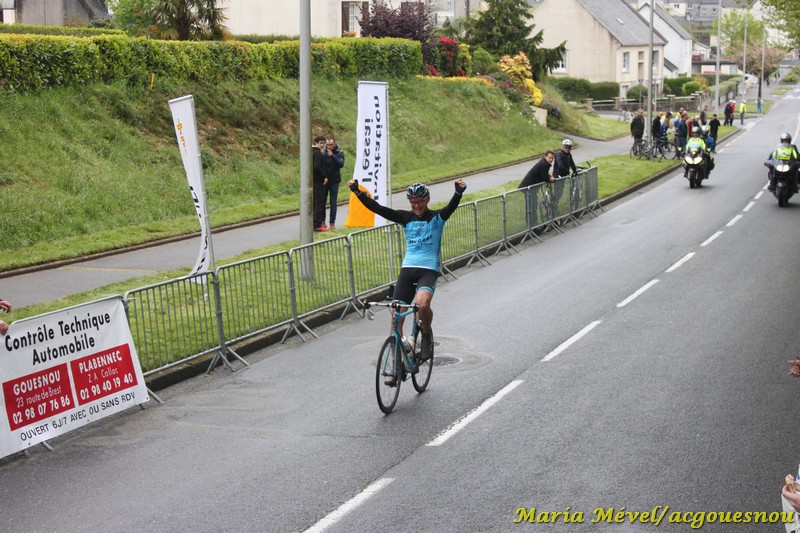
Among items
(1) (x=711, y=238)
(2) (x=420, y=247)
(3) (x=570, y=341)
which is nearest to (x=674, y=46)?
(1) (x=711, y=238)

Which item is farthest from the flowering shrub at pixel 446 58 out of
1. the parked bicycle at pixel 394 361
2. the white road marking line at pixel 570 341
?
the parked bicycle at pixel 394 361

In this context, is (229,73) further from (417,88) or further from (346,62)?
(417,88)

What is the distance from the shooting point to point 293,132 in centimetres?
3086

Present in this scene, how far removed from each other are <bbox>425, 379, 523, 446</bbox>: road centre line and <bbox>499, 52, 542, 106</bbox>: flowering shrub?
125 feet

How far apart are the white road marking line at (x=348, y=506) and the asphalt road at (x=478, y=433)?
0.02 meters

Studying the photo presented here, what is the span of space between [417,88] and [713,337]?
2912 centimetres

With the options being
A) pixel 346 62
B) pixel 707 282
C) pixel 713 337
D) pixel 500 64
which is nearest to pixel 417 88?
pixel 346 62

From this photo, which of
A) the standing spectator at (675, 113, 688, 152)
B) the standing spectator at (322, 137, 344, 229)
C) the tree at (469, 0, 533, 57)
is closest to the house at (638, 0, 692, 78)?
the tree at (469, 0, 533, 57)

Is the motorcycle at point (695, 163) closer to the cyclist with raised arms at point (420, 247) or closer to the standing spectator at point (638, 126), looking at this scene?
the standing spectator at point (638, 126)

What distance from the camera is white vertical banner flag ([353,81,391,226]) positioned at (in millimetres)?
17453

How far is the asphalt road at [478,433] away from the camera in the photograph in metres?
7.42

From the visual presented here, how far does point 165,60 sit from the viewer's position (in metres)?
28.3

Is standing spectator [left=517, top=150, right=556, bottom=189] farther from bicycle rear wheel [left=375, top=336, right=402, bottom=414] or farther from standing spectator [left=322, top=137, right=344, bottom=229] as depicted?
bicycle rear wheel [left=375, top=336, right=402, bottom=414]

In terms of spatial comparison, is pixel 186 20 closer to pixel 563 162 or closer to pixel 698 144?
pixel 563 162
